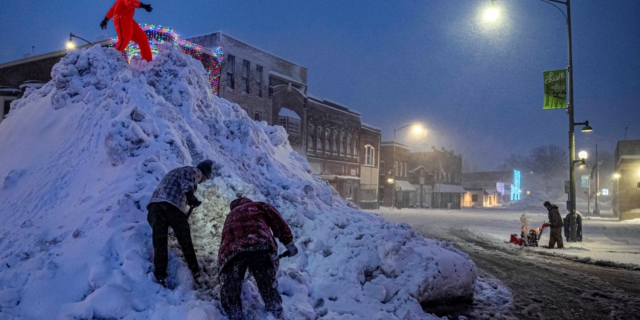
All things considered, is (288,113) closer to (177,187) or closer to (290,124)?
(290,124)

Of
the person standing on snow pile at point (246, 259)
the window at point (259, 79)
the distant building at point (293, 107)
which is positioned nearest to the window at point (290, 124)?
the distant building at point (293, 107)

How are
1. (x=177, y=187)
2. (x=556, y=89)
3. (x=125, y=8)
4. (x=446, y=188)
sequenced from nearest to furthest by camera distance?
(x=177, y=187)
(x=125, y=8)
(x=556, y=89)
(x=446, y=188)

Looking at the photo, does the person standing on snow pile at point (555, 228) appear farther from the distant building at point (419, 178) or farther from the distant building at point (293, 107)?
the distant building at point (419, 178)

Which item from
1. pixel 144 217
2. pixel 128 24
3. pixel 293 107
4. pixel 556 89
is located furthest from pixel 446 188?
pixel 144 217

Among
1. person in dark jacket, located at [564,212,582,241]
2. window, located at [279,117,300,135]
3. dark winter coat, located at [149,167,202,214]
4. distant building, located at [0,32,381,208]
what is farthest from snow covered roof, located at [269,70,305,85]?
dark winter coat, located at [149,167,202,214]

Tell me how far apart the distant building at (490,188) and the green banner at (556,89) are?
179 ft

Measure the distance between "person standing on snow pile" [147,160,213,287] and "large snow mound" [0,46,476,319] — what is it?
0.61ft

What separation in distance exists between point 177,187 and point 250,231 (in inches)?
46.8

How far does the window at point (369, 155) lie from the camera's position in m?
42.1

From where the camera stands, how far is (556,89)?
1552 cm

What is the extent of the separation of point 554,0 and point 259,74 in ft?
61.3

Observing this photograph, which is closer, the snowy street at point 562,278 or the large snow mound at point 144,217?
the large snow mound at point 144,217

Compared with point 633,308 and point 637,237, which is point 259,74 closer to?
point 637,237

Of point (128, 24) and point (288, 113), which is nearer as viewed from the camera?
point (128, 24)
